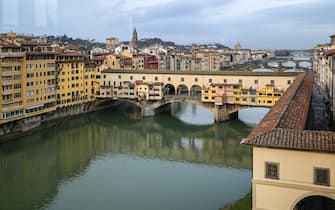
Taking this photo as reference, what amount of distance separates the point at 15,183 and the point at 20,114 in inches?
251

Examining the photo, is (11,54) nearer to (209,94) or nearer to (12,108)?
(12,108)

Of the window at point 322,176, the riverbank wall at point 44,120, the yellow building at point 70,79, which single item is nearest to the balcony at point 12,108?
the riverbank wall at point 44,120

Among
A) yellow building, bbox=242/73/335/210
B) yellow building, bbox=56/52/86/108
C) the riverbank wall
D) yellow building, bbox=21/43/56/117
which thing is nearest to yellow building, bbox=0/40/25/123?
yellow building, bbox=21/43/56/117

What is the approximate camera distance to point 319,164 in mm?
6570

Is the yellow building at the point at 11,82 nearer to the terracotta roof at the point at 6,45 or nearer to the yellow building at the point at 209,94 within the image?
the terracotta roof at the point at 6,45

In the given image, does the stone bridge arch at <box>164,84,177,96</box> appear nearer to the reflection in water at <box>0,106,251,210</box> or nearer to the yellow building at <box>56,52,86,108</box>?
the reflection in water at <box>0,106,251,210</box>

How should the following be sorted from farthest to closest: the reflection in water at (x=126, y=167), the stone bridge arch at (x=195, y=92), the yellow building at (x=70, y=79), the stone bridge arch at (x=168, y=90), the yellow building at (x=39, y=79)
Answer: the stone bridge arch at (x=168, y=90) → the stone bridge arch at (x=195, y=92) → the yellow building at (x=70, y=79) → the yellow building at (x=39, y=79) → the reflection in water at (x=126, y=167)

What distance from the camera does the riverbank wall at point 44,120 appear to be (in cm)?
1728

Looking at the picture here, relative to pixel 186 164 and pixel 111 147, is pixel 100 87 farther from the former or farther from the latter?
pixel 186 164

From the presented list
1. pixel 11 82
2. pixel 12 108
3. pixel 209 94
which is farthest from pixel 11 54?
pixel 209 94

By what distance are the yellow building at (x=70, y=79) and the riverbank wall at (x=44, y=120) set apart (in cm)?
44

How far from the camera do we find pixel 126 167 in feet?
45.4

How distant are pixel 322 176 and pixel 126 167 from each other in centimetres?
839

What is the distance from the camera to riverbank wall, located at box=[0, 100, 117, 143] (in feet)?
56.7
